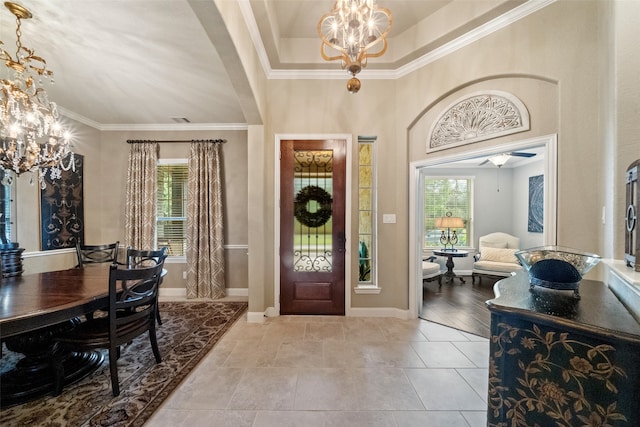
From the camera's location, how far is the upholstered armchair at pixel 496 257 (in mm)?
4852

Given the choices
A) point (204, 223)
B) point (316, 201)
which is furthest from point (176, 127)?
point (316, 201)

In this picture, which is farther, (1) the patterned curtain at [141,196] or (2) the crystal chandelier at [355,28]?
(1) the patterned curtain at [141,196]

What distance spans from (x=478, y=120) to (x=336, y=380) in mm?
2886

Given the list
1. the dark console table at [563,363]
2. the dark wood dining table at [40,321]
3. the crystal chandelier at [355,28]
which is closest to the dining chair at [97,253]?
the dark wood dining table at [40,321]

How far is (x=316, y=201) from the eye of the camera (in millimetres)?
3357

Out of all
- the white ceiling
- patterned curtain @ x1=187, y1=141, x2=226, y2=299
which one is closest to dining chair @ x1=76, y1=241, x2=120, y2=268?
patterned curtain @ x1=187, y1=141, x2=226, y2=299

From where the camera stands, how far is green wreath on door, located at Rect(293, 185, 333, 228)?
336 cm

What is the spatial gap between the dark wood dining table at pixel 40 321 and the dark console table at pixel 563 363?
2574 millimetres

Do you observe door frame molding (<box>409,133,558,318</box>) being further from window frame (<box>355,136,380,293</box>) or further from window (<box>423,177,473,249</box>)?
window (<box>423,177,473,249</box>)

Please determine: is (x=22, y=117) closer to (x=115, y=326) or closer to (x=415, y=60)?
(x=115, y=326)

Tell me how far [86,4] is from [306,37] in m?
2.11

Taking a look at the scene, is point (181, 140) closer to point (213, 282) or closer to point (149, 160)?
point (149, 160)

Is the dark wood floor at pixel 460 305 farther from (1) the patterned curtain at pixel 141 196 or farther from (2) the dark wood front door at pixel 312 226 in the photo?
(1) the patterned curtain at pixel 141 196

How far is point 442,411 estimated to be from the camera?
175cm
